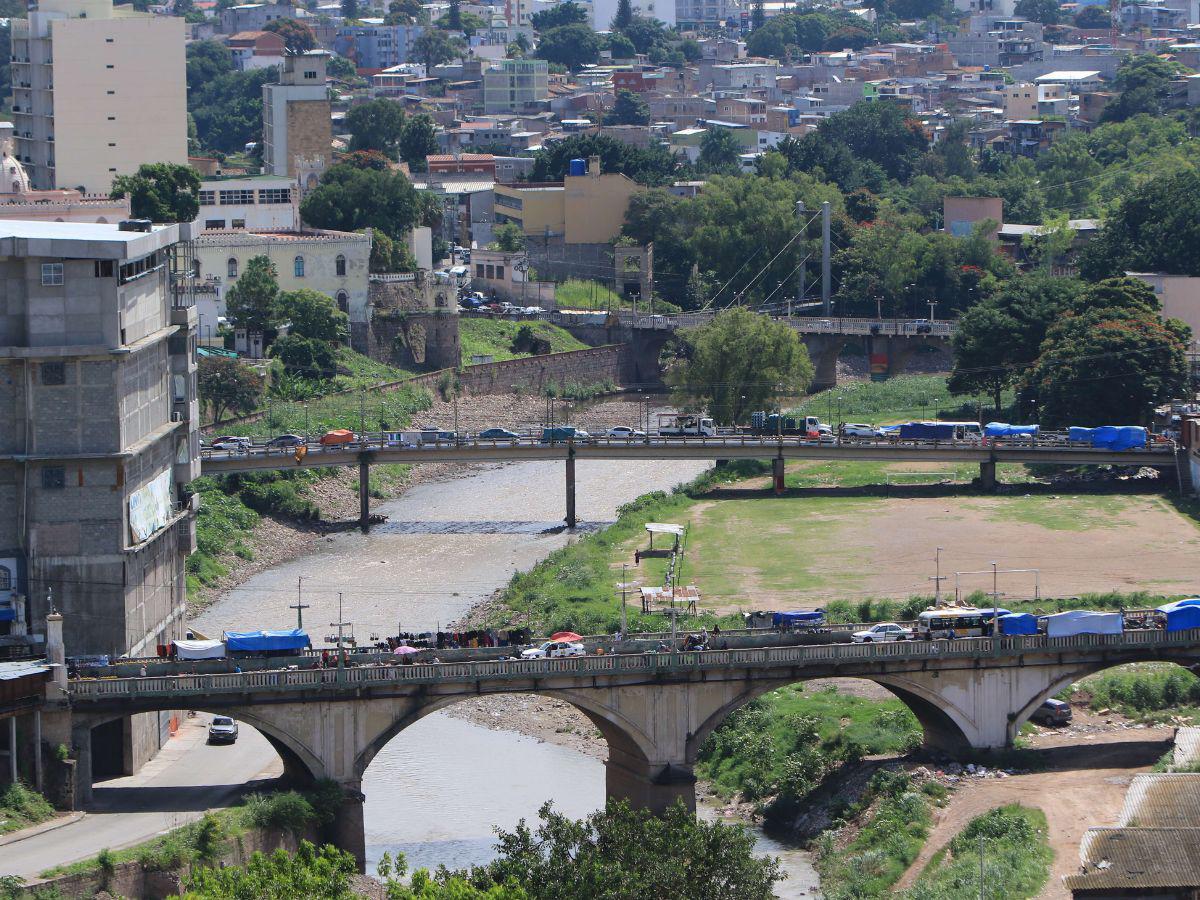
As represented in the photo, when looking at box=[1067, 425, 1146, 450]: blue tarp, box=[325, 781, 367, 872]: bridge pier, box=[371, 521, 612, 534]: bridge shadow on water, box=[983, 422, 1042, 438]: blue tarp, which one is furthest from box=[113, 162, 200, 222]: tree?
box=[325, 781, 367, 872]: bridge pier

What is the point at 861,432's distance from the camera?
121062 mm

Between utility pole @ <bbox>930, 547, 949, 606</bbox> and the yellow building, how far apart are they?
7168 cm

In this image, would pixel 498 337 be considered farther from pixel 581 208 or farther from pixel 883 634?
pixel 883 634

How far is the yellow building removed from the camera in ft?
556

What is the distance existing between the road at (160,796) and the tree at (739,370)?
5126 cm

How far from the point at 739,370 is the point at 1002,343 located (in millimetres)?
13417

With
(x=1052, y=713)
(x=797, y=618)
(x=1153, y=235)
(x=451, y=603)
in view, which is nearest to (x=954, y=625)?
(x=1052, y=713)

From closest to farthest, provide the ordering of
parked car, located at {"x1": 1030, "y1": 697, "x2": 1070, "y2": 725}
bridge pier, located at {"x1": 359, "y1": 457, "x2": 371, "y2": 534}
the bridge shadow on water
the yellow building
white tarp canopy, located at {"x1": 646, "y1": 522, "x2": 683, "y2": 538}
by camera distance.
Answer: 1. parked car, located at {"x1": 1030, "y1": 697, "x2": 1070, "y2": 725}
2. white tarp canopy, located at {"x1": 646, "y1": 522, "x2": 683, "y2": 538}
3. the bridge shadow on water
4. bridge pier, located at {"x1": 359, "y1": 457, "x2": 371, "y2": 534}
5. the yellow building

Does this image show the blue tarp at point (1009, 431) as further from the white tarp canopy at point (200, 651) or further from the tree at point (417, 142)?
the tree at point (417, 142)

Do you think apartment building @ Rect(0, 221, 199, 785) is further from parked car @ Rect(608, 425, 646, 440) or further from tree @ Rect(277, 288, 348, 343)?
tree @ Rect(277, 288, 348, 343)

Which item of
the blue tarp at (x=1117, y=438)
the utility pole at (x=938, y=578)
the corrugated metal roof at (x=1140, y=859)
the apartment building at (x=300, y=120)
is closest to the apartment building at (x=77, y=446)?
the utility pole at (x=938, y=578)

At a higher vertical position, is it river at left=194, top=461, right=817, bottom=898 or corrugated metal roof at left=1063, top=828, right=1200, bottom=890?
corrugated metal roof at left=1063, top=828, right=1200, bottom=890

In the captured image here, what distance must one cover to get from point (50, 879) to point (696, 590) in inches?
1437

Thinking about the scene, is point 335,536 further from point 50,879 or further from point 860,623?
point 50,879
